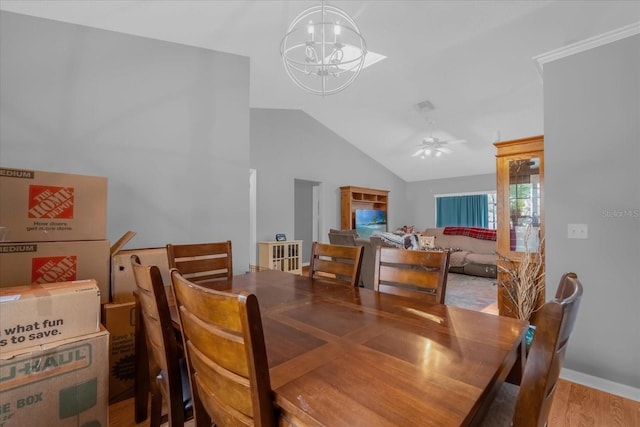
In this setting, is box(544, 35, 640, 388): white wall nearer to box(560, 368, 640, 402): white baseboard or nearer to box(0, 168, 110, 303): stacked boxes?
box(560, 368, 640, 402): white baseboard

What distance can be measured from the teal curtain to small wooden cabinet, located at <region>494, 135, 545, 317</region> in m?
5.40

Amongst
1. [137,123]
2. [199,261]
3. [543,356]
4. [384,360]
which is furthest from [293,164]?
[543,356]

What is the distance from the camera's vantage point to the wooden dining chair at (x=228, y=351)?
61 centimetres

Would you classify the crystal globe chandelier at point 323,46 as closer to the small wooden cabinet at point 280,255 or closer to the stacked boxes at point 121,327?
the stacked boxes at point 121,327

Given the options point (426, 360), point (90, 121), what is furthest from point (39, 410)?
point (90, 121)

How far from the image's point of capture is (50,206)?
5.13 feet

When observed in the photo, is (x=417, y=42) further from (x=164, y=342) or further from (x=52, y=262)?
(x=52, y=262)

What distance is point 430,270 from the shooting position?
1.48 meters

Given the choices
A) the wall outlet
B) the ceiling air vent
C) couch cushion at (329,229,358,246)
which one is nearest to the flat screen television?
couch cushion at (329,229,358,246)

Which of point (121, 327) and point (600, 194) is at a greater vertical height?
point (600, 194)

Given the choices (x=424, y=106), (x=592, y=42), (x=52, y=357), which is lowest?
(x=52, y=357)

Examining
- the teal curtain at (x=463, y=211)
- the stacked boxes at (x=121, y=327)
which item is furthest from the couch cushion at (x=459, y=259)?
the stacked boxes at (x=121, y=327)

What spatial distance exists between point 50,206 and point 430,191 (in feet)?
27.9

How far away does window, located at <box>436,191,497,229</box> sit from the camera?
25.2 feet
